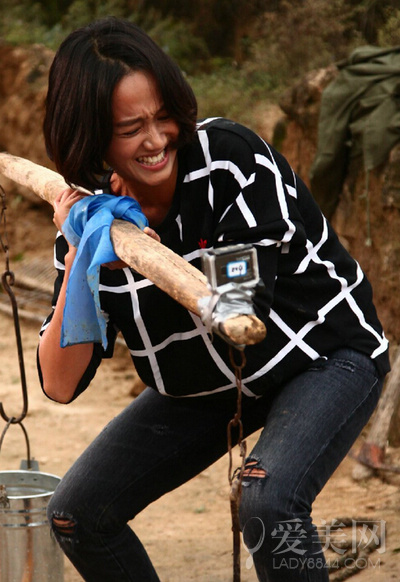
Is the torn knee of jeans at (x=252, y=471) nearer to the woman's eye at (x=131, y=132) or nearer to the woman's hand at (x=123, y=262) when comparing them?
the woman's hand at (x=123, y=262)

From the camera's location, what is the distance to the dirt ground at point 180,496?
365 cm

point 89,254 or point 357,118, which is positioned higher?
point 357,118

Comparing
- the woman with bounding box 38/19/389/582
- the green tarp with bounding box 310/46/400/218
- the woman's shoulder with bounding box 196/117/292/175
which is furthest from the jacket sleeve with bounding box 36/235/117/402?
the green tarp with bounding box 310/46/400/218

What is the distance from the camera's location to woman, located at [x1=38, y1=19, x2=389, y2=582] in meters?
1.88

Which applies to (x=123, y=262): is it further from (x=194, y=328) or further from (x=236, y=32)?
(x=236, y=32)

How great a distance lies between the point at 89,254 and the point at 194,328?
319 millimetres

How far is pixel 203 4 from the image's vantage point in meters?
10.5

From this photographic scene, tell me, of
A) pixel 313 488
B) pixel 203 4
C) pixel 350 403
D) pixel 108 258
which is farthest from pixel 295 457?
pixel 203 4

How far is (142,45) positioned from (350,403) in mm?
957

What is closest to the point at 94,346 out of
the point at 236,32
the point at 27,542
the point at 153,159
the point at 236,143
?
the point at 153,159

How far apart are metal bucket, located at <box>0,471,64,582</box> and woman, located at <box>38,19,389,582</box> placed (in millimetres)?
661

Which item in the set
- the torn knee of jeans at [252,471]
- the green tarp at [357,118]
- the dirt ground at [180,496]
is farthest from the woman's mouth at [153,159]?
the green tarp at [357,118]

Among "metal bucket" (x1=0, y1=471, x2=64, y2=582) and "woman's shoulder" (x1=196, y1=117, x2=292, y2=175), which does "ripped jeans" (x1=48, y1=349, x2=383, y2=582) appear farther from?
"metal bucket" (x1=0, y1=471, x2=64, y2=582)

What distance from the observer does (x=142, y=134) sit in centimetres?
198
